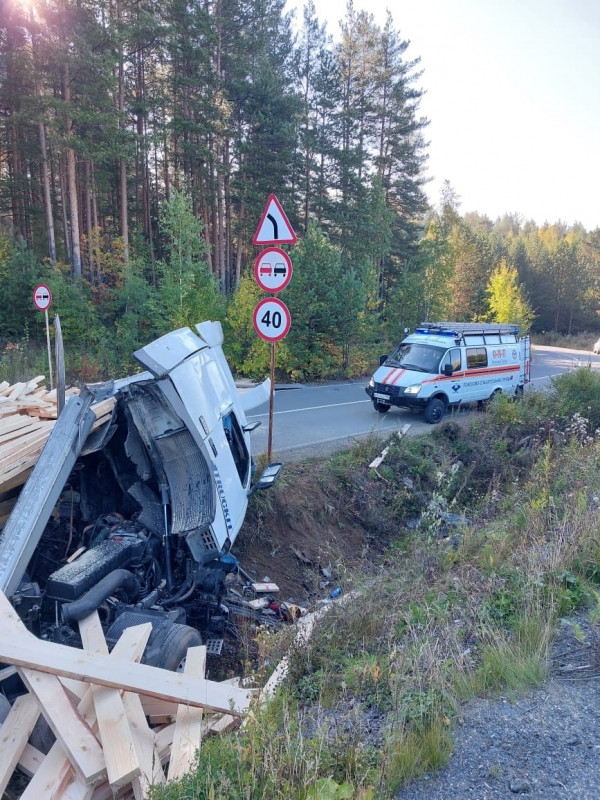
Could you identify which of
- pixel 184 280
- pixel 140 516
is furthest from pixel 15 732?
pixel 184 280

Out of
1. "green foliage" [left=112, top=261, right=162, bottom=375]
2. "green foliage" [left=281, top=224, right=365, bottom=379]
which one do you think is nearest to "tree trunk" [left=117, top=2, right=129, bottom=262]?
"green foliage" [left=112, top=261, right=162, bottom=375]

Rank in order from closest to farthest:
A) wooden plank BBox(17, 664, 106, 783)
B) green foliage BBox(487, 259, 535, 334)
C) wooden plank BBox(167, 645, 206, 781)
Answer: wooden plank BBox(17, 664, 106, 783), wooden plank BBox(167, 645, 206, 781), green foliage BBox(487, 259, 535, 334)

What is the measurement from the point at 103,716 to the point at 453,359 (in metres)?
11.2

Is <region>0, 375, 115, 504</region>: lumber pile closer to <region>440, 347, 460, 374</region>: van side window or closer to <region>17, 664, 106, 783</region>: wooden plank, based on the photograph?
<region>17, 664, 106, 783</region>: wooden plank

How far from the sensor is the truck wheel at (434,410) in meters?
11.9

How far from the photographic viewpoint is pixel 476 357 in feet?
43.3

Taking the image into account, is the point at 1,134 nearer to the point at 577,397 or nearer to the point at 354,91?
the point at 354,91

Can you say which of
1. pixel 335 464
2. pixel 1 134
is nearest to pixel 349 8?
pixel 1 134

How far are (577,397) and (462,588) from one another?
374 inches

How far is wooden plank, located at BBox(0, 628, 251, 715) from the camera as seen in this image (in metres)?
2.75

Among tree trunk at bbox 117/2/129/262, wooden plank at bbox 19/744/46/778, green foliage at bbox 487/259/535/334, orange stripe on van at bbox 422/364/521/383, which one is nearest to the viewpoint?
wooden plank at bbox 19/744/46/778

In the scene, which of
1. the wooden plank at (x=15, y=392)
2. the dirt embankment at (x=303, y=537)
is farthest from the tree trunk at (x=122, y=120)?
the dirt embankment at (x=303, y=537)

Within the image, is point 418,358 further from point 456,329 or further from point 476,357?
point 476,357

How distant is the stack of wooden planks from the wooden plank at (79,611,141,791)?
2263 millimetres
